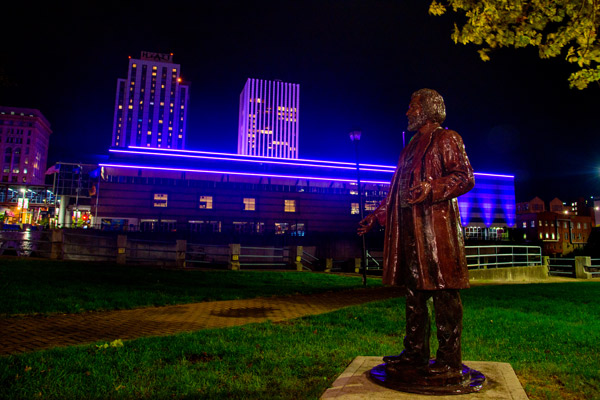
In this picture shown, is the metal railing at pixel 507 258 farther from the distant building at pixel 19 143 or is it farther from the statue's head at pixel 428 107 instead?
the distant building at pixel 19 143

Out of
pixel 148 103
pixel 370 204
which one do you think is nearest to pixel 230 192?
pixel 370 204

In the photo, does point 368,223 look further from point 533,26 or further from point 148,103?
point 148,103

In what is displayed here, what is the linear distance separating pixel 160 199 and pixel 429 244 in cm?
5724

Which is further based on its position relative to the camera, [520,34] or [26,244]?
[26,244]

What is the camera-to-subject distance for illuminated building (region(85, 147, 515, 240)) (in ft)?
183

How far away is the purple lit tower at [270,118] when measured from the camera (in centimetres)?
12569

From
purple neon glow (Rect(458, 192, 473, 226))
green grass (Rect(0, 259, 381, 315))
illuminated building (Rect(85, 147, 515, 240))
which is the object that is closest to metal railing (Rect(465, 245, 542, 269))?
green grass (Rect(0, 259, 381, 315))

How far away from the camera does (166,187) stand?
5722 centimetres

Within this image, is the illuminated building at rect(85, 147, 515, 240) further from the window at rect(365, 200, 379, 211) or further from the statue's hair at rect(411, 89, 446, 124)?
the statue's hair at rect(411, 89, 446, 124)

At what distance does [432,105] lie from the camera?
367 centimetres

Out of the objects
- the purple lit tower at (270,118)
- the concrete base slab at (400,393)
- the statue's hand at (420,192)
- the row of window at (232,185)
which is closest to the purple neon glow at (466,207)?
the row of window at (232,185)

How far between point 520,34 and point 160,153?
196 ft

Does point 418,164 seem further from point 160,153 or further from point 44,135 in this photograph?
point 44,135

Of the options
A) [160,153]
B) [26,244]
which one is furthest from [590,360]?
[160,153]
